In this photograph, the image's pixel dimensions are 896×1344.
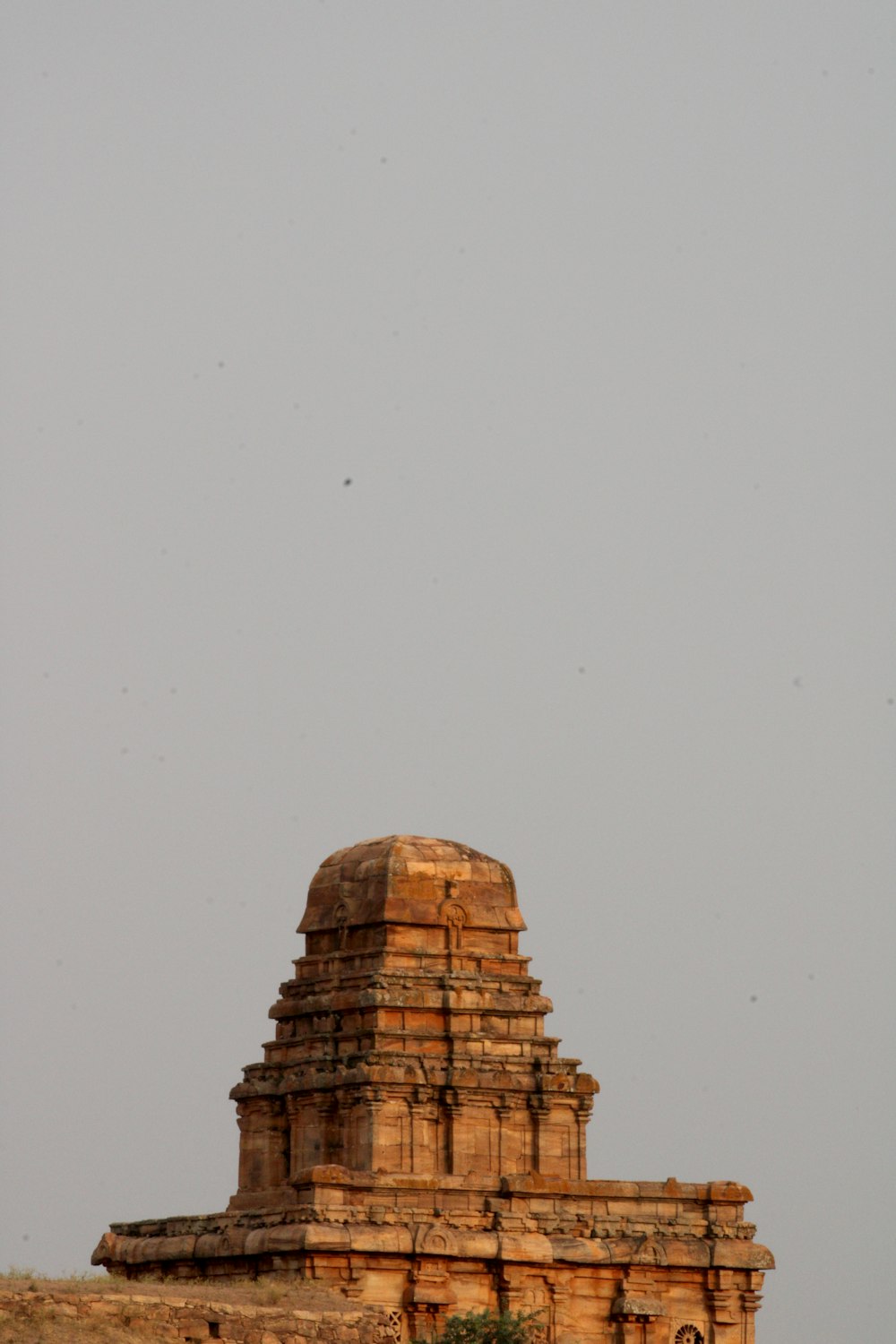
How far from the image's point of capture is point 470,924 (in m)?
80.4

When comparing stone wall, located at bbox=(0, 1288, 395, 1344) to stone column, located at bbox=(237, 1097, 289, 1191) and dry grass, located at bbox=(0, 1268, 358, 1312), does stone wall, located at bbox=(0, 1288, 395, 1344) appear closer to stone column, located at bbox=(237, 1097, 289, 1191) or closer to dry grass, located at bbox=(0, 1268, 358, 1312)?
dry grass, located at bbox=(0, 1268, 358, 1312)

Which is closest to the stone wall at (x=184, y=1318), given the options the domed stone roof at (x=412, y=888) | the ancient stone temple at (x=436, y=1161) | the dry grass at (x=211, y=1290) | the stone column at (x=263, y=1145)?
the dry grass at (x=211, y=1290)

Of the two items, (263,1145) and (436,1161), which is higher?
(263,1145)

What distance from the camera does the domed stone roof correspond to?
79812mm

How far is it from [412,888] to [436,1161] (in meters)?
6.60

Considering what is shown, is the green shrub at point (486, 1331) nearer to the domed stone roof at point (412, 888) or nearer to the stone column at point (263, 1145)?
the stone column at point (263, 1145)

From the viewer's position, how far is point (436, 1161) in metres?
77.2

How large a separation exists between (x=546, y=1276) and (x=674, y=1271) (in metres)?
3.24

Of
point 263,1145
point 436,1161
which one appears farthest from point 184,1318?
point 263,1145

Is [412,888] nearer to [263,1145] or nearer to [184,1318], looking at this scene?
[263,1145]

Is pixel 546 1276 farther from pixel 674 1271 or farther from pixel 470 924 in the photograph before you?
pixel 470 924

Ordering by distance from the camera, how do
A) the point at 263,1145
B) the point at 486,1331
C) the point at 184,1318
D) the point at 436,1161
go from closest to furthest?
the point at 184,1318
the point at 486,1331
the point at 436,1161
the point at 263,1145

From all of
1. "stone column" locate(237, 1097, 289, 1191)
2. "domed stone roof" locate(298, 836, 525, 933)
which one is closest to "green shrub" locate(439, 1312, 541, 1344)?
"stone column" locate(237, 1097, 289, 1191)

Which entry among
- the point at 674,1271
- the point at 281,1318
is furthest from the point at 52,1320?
the point at 674,1271
